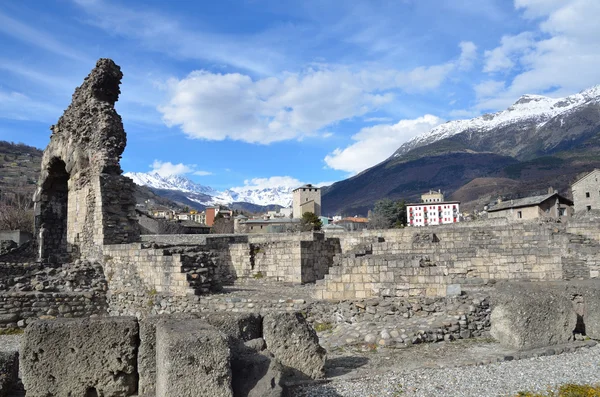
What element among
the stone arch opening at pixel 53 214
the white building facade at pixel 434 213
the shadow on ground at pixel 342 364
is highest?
the white building facade at pixel 434 213

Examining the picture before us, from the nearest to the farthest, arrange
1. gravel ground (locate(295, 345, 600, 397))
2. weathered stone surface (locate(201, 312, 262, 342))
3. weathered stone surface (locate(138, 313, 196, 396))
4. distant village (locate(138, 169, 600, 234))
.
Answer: weathered stone surface (locate(138, 313, 196, 396))
gravel ground (locate(295, 345, 600, 397))
weathered stone surface (locate(201, 312, 262, 342))
distant village (locate(138, 169, 600, 234))

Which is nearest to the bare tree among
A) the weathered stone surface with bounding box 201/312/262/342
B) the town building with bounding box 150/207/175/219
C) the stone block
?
the town building with bounding box 150/207/175/219

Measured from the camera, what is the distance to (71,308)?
15141 mm

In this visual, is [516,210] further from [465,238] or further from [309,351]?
[309,351]

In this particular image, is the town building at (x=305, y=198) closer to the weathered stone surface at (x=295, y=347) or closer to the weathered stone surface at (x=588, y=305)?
the weathered stone surface at (x=588, y=305)

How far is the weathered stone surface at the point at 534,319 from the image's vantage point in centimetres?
803

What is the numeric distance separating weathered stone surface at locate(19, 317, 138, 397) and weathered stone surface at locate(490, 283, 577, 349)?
642cm

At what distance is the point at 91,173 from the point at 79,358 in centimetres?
1401

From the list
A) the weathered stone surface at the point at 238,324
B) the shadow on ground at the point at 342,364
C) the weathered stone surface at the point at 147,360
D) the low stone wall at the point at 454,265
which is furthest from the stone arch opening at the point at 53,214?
the weathered stone surface at the point at 147,360

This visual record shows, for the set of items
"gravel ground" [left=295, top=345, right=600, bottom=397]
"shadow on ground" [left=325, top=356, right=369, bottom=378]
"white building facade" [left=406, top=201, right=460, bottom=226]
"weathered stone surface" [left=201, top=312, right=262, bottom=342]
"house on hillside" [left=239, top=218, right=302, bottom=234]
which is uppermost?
"white building facade" [left=406, top=201, right=460, bottom=226]

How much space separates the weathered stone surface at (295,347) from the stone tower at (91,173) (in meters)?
12.2

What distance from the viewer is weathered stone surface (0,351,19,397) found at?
5582 millimetres

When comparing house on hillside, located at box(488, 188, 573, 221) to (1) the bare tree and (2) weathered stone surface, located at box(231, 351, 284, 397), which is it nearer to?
(1) the bare tree

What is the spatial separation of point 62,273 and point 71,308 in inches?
64.5
